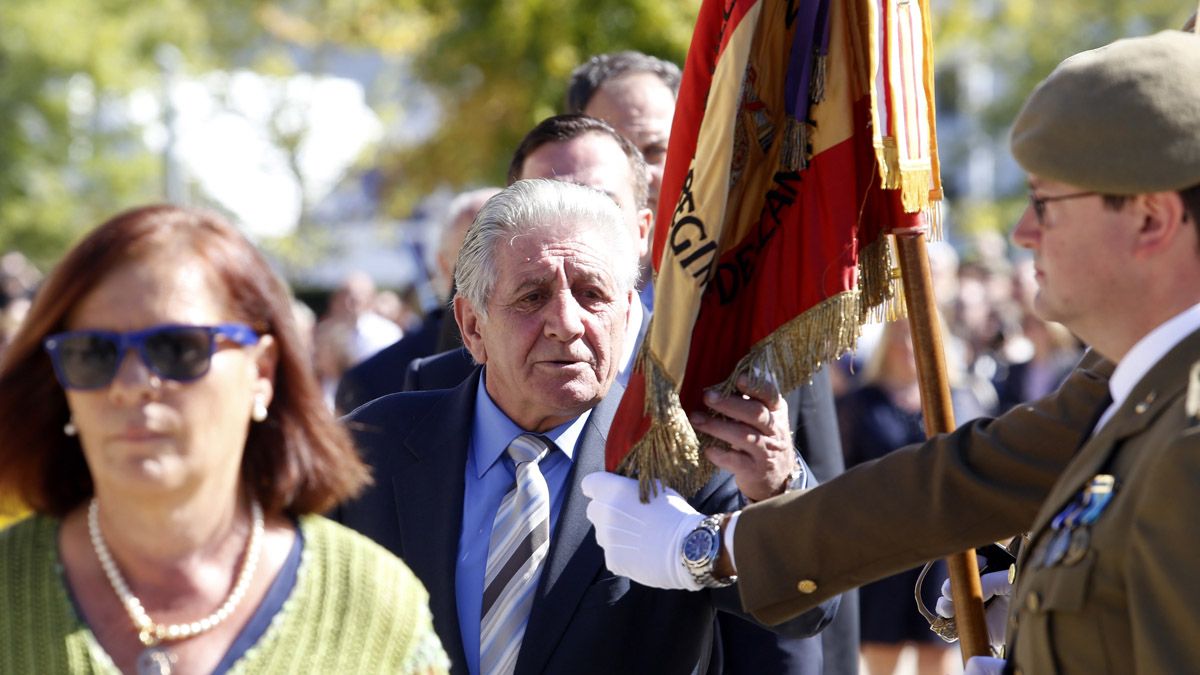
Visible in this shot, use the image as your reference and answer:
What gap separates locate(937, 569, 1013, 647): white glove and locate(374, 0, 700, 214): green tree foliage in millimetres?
8655

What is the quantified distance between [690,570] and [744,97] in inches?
41.2

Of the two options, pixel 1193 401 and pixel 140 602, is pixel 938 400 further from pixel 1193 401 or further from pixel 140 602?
pixel 140 602

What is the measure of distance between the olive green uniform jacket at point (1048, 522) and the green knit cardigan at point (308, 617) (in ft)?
2.26

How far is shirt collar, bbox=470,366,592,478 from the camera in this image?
3.54 m

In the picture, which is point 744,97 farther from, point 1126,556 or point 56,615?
point 56,615

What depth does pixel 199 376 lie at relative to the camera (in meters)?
2.43

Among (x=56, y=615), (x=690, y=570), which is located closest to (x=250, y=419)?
(x=56, y=615)

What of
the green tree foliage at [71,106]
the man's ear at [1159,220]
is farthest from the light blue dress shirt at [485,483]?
the green tree foliage at [71,106]

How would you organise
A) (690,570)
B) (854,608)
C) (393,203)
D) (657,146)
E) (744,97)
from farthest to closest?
(393,203) → (657,146) → (854,608) → (744,97) → (690,570)

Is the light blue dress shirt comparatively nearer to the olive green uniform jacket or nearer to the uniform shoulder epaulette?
the olive green uniform jacket

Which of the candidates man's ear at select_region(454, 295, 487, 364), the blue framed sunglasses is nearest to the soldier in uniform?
the blue framed sunglasses

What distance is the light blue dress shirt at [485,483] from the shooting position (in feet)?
11.1

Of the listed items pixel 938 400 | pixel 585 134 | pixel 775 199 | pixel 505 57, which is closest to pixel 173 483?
pixel 775 199

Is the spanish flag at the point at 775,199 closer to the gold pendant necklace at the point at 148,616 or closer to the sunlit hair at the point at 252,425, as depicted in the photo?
the sunlit hair at the point at 252,425
